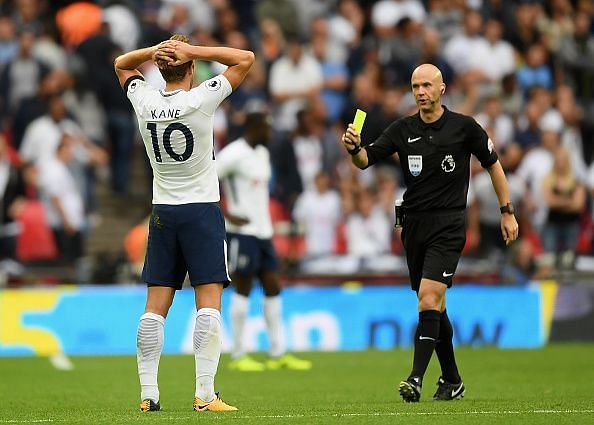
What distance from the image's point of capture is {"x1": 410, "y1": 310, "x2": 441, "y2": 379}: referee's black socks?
1045cm

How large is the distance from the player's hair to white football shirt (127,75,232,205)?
0.10m

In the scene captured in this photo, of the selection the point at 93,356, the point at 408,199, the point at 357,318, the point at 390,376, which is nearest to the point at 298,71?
the point at 357,318

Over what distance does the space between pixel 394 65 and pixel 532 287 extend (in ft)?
18.6

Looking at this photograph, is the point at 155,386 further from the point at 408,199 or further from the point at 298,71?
the point at 298,71

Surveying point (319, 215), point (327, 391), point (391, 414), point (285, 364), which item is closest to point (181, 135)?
point (391, 414)

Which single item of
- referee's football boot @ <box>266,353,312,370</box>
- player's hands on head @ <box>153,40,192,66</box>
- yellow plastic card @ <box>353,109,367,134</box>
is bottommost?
referee's football boot @ <box>266,353,312,370</box>

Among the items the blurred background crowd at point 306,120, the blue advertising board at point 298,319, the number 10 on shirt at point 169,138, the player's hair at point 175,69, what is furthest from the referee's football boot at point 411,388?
the blurred background crowd at point 306,120

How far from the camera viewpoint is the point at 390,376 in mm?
14109

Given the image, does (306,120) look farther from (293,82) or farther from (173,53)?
(173,53)

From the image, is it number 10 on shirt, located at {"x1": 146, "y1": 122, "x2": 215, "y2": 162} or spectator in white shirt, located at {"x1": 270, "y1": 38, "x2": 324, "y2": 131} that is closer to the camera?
number 10 on shirt, located at {"x1": 146, "y1": 122, "x2": 215, "y2": 162}

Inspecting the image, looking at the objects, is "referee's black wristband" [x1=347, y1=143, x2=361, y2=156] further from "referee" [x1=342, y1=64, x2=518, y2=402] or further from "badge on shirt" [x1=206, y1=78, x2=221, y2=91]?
"badge on shirt" [x1=206, y1=78, x2=221, y2=91]

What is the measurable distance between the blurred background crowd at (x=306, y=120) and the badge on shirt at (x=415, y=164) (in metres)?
8.55

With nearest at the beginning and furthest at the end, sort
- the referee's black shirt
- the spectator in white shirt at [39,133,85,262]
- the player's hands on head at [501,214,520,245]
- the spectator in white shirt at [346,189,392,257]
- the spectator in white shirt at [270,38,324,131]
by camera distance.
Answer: the player's hands on head at [501,214,520,245]
the referee's black shirt
the spectator in white shirt at [39,133,85,262]
the spectator in white shirt at [346,189,392,257]
the spectator in white shirt at [270,38,324,131]

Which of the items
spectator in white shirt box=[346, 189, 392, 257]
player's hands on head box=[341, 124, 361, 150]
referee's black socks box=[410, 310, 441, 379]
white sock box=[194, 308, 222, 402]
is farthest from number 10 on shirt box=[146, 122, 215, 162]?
spectator in white shirt box=[346, 189, 392, 257]
